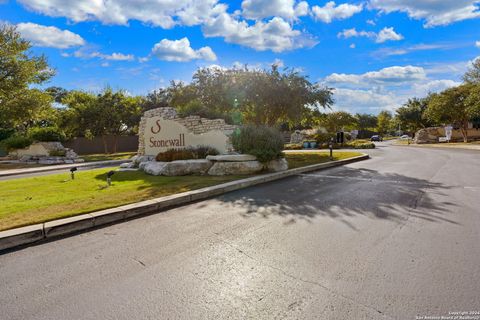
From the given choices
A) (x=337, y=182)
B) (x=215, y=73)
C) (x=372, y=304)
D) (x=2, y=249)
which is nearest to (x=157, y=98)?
(x=215, y=73)

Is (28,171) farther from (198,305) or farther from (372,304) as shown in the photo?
(372,304)

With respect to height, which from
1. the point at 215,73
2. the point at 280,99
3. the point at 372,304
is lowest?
the point at 372,304

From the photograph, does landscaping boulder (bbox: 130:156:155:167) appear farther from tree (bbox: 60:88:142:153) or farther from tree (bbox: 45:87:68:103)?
tree (bbox: 45:87:68:103)

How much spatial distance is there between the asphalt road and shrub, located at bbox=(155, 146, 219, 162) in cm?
657

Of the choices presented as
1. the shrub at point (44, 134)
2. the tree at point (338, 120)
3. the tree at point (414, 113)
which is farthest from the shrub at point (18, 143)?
the tree at point (414, 113)

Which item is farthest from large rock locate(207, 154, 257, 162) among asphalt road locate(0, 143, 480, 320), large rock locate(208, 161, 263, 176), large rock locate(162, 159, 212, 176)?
asphalt road locate(0, 143, 480, 320)

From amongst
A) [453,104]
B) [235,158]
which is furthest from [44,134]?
[453,104]

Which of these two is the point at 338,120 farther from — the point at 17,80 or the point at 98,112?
the point at 17,80

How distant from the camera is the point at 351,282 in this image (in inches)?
116

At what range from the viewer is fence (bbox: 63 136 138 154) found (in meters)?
31.3

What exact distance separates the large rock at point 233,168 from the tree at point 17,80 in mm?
16250

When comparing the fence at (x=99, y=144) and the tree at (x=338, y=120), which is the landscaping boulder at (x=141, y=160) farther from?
the tree at (x=338, y=120)

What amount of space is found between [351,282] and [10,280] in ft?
12.2

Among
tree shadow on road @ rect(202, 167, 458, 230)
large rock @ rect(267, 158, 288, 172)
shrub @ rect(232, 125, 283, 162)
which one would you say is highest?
shrub @ rect(232, 125, 283, 162)
